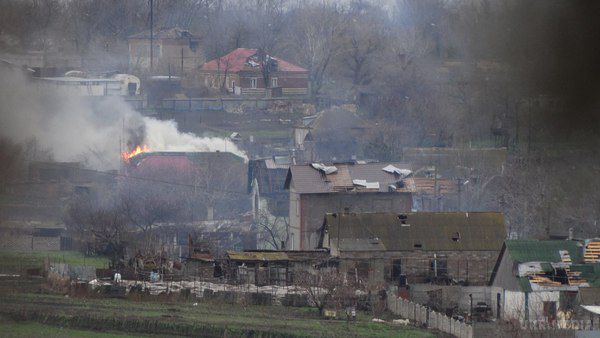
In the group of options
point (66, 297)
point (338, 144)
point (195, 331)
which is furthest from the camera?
point (338, 144)

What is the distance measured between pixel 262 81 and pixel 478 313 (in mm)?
35082

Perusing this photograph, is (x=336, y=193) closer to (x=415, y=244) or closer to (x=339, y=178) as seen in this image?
(x=339, y=178)

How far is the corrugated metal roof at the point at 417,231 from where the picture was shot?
36.6 m

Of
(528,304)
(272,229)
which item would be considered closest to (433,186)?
(272,229)

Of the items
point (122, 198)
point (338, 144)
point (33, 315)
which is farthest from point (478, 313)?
point (338, 144)

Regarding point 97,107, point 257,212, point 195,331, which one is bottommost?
point 195,331

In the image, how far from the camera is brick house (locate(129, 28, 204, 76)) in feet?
230

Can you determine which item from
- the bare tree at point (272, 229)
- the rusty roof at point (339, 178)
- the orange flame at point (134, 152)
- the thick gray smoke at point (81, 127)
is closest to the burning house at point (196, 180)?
the orange flame at point (134, 152)

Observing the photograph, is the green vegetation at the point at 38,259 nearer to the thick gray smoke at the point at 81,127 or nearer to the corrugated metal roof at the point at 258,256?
the corrugated metal roof at the point at 258,256

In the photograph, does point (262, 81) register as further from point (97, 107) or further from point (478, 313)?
point (478, 313)

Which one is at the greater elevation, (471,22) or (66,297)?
(471,22)

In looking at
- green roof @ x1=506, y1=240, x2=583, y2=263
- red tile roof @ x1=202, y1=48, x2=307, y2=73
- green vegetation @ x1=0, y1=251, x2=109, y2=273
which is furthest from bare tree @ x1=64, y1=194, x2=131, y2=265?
red tile roof @ x1=202, y1=48, x2=307, y2=73

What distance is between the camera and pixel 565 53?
52.4 m

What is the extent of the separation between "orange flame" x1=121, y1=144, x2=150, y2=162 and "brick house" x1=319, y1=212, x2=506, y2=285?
15474 mm
